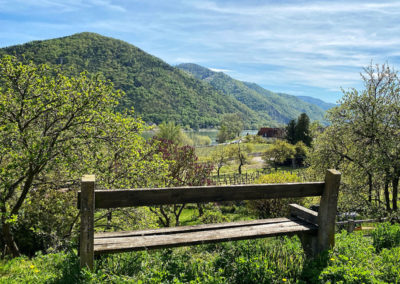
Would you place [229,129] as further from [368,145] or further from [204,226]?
[204,226]

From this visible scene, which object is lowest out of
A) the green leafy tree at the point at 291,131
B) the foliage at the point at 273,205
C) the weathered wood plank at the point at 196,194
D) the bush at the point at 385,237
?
the foliage at the point at 273,205

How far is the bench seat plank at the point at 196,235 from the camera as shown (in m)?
3.54

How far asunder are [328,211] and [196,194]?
198 centimetres

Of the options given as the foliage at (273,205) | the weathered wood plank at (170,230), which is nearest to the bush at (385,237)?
the weathered wood plank at (170,230)

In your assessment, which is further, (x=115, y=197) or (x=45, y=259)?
(x=45, y=259)

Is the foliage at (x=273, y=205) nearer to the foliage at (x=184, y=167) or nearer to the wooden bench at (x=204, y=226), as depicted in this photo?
the foliage at (x=184, y=167)

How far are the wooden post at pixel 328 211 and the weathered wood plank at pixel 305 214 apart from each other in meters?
0.17

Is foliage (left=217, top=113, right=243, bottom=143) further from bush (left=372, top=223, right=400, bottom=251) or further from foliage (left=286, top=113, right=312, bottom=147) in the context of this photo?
bush (left=372, top=223, right=400, bottom=251)

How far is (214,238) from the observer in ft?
12.5

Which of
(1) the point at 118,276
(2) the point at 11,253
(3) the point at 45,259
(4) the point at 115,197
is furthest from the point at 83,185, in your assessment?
(2) the point at 11,253

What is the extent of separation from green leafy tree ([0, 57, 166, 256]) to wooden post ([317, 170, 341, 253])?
23.3ft

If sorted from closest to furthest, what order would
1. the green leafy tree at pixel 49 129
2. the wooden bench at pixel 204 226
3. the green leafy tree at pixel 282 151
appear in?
the wooden bench at pixel 204 226 < the green leafy tree at pixel 49 129 < the green leafy tree at pixel 282 151

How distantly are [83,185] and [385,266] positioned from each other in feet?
13.7

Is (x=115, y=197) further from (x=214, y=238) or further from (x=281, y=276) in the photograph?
(x=281, y=276)
